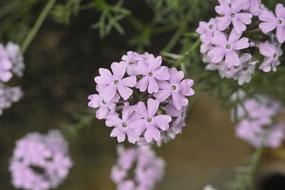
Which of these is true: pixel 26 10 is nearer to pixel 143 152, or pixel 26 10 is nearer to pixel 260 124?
pixel 143 152

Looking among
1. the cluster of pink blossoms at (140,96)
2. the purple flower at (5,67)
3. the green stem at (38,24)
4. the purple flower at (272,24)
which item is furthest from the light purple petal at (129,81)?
the green stem at (38,24)

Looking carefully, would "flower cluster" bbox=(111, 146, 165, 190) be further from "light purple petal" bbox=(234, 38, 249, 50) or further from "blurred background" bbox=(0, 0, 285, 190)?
"light purple petal" bbox=(234, 38, 249, 50)

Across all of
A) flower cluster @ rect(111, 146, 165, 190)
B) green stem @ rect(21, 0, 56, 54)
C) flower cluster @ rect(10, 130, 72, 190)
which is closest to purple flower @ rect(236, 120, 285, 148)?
flower cluster @ rect(111, 146, 165, 190)

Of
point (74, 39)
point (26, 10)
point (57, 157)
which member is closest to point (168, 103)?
point (57, 157)

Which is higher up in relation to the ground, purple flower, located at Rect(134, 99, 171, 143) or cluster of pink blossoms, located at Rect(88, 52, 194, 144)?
cluster of pink blossoms, located at Rect(88, 52, 194, 144)

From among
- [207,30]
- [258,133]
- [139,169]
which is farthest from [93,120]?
[207,30]

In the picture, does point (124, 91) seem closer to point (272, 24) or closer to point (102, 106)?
point (102, 106)
